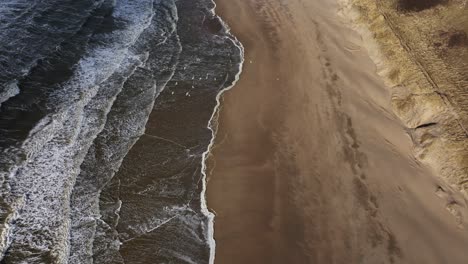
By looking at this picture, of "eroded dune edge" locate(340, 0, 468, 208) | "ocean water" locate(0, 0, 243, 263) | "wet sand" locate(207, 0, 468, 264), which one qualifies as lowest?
"ocean water" locate(0, 0, 243, 263)

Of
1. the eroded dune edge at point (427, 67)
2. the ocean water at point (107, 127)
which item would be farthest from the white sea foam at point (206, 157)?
the eroded dune edge at point (427, 67)

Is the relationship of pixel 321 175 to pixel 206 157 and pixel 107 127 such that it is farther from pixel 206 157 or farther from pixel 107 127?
pixel 107 127

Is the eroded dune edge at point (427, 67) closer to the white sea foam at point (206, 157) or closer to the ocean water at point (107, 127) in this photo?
the white sea foam at point (206, 157)

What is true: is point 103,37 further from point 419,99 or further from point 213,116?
point 419,99

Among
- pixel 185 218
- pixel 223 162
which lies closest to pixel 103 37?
pixel 223 162

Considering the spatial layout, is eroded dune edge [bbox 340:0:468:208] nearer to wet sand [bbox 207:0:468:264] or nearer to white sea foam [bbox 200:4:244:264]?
wet sand [bbox 207:0:468:264]

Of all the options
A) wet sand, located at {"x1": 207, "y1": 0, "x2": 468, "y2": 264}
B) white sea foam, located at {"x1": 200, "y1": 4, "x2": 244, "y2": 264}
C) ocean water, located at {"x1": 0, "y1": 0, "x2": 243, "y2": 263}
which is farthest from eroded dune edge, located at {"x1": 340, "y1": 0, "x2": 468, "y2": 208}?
ocean water, located at {"x1": 0, "y1": 0, "x2": 243, "y2": 263}
